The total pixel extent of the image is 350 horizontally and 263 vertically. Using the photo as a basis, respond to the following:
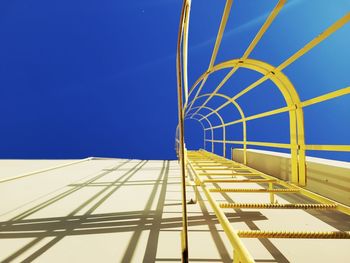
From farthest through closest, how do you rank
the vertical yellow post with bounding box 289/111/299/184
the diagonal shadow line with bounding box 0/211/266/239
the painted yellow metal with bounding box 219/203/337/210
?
the vertical yellow post with bounding box 289/111/299/184 < the diagonal shadow line with bounding box 0/211/266/239 < the painted yellow metal with bounding box 219/203/337/210

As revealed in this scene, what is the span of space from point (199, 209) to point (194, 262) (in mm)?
1122

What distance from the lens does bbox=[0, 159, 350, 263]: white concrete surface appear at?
5.36ft

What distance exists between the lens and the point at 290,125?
8.75ft

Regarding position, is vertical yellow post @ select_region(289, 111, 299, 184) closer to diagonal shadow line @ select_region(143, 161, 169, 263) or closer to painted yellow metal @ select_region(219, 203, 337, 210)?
painted yellow metal @ select_region(219, 203, 337, 210)

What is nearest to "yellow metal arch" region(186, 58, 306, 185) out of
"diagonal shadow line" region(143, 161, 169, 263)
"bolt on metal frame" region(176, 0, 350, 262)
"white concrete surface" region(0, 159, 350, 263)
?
"bolt on metal frame" region(176, 0, 350, 262)

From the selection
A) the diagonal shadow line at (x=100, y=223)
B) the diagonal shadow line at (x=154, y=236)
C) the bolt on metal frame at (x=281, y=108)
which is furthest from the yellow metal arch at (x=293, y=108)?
the diagonal shadow line at (x=154, y=236)

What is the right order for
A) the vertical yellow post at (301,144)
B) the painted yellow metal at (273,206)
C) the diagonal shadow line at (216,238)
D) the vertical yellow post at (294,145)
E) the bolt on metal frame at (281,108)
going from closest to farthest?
the bolt on metal frame at (281,108)
the diagonal shadow line at (216,238)
the painted yellow metal at (273,206)
the vertical yellow post at (301,144)
the vertical yellow post at (294,145)

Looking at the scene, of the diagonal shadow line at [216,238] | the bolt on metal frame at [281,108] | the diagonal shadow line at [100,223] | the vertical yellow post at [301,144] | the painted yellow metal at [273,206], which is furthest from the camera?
the vertical yellow post at [301,144]

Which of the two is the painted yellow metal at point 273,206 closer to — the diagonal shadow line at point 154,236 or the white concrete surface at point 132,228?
the white concrete surface at point 132,228

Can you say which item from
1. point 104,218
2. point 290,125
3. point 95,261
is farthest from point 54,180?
point 290,125

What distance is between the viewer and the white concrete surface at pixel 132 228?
1.63m

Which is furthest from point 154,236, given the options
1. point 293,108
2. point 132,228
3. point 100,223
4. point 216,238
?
point 293,108

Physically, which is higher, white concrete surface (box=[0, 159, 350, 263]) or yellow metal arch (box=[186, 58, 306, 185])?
yellow metal arch (box=[186, 58, 306, 185])

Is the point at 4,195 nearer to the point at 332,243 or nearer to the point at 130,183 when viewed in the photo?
the point at 130,183
